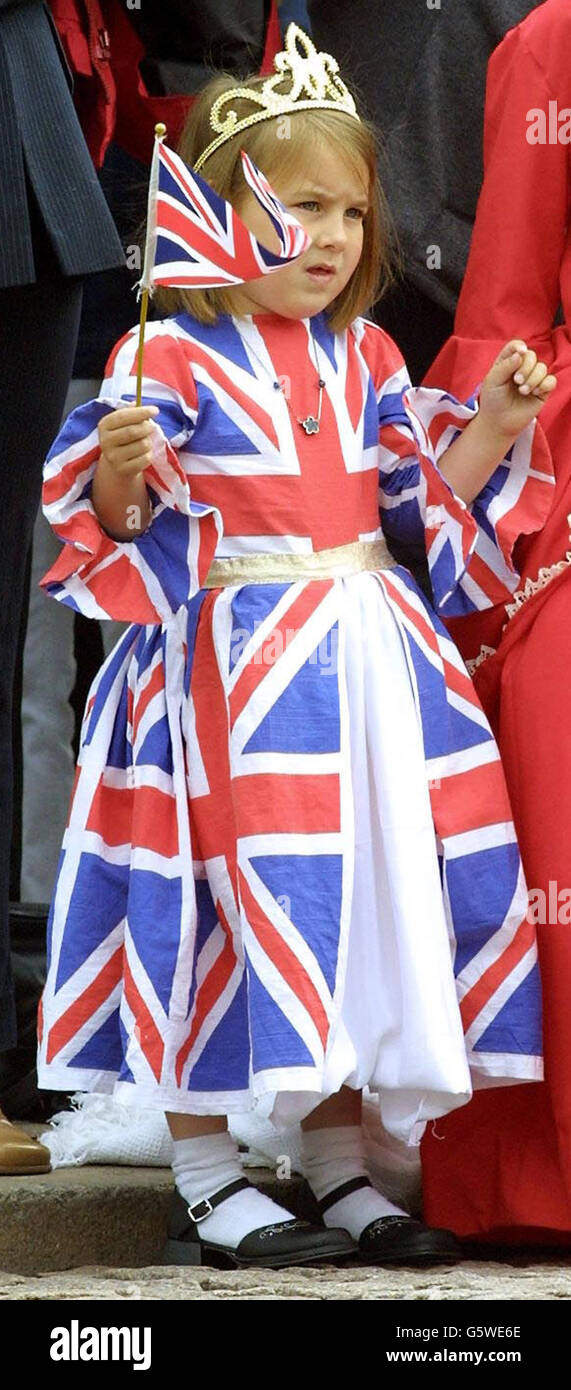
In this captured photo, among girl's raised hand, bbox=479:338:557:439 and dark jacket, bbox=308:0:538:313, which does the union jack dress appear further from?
dark jacket, bbox=308:0:538:313

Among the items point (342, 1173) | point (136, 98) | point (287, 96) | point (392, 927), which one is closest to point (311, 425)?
point (287, 96)

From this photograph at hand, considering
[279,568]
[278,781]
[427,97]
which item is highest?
[427,97]

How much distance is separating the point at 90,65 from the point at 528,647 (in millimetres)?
865

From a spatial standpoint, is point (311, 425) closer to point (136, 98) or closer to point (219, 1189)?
point (136, 98)

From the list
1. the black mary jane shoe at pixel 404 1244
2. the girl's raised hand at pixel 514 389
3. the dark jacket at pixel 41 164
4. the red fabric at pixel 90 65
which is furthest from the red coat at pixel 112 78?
the black mary jane shoe at pixel 404 1244

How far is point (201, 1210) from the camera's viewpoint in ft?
7.35

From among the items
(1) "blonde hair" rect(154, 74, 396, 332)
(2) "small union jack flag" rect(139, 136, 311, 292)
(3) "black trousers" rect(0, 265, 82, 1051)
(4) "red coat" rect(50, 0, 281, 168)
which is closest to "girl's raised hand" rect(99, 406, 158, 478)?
(2) "small union jack flag" rect(139, 136, 311, 292)

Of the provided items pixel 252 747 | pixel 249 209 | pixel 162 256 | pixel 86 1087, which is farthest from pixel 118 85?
pixel 86 1087

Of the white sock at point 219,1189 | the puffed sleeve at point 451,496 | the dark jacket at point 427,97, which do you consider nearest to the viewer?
the white sock at point 219,1189

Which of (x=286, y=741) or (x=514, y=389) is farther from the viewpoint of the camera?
(x=514, y=389)

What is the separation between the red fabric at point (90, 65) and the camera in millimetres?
2467

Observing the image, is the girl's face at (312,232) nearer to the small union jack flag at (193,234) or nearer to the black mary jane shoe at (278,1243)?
the small union jack flag at (193,234)

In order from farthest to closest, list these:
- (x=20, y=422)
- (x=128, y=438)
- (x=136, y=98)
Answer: (x=136, y=98) → (x=20, y=422) → (x=128, y=438)

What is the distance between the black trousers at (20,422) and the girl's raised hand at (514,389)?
20.1 inches
